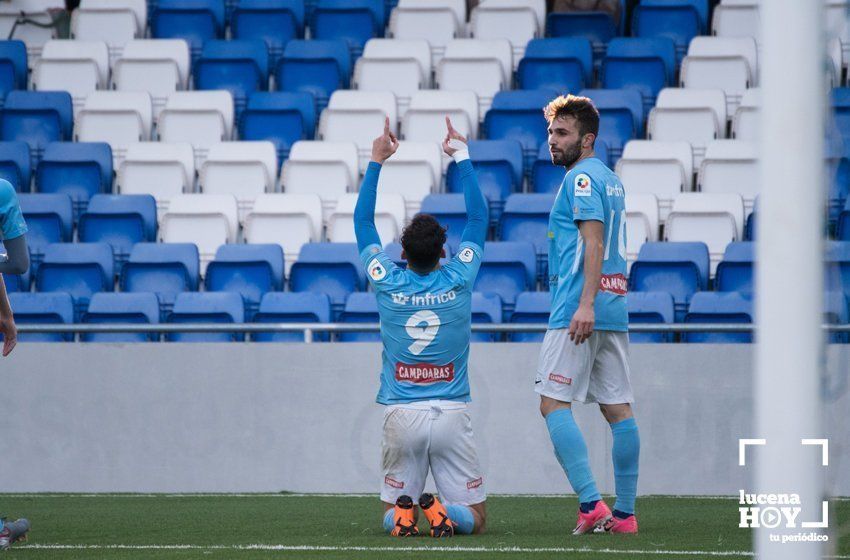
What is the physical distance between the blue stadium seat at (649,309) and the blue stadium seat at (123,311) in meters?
3.38

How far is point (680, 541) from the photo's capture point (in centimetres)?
514

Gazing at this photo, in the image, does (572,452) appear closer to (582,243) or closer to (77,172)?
(582,243)

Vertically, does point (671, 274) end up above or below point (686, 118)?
below

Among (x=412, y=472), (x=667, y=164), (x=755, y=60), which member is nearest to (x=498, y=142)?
(x=667, y=164)

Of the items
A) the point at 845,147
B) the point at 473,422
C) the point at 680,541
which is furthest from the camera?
the point at 473,422

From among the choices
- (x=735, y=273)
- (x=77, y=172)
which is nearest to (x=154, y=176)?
(x=77, y=172)

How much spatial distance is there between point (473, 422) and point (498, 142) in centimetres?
328

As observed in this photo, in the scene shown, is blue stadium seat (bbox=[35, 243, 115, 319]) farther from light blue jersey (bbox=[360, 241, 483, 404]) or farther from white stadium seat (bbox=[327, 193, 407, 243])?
light blue jersey (bbox=[360, 241, 483, 404])

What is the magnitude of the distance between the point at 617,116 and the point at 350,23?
10.6 ft

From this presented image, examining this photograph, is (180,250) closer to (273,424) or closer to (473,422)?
(273,424)

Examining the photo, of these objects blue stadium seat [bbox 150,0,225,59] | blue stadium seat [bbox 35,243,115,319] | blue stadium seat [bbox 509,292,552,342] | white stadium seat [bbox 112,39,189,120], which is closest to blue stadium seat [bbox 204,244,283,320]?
blue stadium seat [bbox 35,243,115,319]

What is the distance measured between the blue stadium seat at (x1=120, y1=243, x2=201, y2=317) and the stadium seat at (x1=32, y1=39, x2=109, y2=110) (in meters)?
2.88

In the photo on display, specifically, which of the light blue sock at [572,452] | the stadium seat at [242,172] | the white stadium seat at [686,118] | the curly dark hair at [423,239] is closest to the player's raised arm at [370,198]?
the curly dark hair at [423,239]

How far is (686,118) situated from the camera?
1135cm
